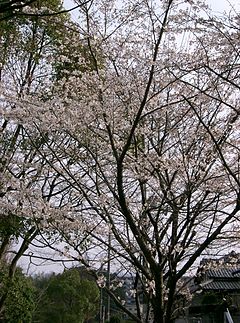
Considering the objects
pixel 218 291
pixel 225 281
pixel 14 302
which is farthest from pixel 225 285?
pixel 14 302

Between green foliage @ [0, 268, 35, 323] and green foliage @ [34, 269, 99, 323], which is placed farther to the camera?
green foliage @ [34, 269, 99, 323]

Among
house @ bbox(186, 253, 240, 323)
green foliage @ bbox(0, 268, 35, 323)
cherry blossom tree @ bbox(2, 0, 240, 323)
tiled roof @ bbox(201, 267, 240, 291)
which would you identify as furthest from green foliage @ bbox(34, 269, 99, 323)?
cherry blossom tree @ bbox(2, 0, 240, 323)

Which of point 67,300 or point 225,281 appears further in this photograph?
point 67,300

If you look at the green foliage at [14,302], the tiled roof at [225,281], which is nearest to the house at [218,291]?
the tiled roof at [225,281]

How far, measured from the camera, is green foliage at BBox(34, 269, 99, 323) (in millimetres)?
23156

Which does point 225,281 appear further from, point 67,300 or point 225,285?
point 67,300

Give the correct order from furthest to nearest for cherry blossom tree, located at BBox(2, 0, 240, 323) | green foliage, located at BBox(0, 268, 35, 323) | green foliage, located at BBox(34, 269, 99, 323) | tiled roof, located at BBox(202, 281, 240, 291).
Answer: green foliage, located at BBox(34, 269, 99, 323), tiled roof, located at BBox(202, 281, 240, 291), green foliage, located at BBox(0, 268, 35, 323), cherry blossom tree, located at BBox(2, 0, 240, 323)

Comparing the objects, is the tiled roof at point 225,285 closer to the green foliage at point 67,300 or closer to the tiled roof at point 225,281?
the tiled roof at point 225,281

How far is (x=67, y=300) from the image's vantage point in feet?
78.4

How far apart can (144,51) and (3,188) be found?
206cm

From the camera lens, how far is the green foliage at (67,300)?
23.2m

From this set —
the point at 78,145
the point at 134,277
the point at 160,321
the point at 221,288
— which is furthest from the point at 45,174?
the point at 221,288

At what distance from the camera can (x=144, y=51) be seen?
4953mm

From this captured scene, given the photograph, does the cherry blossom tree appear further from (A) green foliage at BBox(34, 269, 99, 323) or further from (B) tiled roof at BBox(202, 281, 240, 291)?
(A) green foliage at BBox(34, 269, 99, 323)
